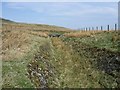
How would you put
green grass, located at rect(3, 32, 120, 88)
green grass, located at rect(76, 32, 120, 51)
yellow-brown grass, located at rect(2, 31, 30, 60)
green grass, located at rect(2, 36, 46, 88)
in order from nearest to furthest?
green grass, located at rect(2, 36, 46, 88) → green grass, located at rect(3, 32, 120, 88) → yellow-brown grass, located at rect(2, 31, 30, 60) → green grass, located at rect(76, 32, 120, 51)

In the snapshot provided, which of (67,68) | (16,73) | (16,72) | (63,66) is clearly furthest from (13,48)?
(16,73)

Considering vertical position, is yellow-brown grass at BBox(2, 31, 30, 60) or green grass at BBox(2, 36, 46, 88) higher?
yellow-brown grass at BBox(2, 31, 30, 60)

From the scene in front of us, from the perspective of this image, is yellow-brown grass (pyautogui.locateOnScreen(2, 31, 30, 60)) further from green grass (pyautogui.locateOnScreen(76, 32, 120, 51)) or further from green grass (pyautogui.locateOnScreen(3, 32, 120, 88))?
green grass (pyautogui.locateOnScreen(76, 32, 120, 51))

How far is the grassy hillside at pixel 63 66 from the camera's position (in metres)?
25.6

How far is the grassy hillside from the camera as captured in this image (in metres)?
25.6

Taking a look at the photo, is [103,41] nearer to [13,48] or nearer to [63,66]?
[63,66]

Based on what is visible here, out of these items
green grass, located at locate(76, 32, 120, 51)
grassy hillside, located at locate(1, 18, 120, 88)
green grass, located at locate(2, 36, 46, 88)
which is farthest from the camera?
green grass, located at locate(76, 32, 120, 51)

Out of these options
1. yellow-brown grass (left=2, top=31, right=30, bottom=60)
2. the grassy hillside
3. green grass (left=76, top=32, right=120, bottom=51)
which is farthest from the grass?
green grass (left=76, top=32, right=120, bottom=51)

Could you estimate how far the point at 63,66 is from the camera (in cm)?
3588

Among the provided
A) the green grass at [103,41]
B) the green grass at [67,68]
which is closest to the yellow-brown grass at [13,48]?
the green grass at [67,68]

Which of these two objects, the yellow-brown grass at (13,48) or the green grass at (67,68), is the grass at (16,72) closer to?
the green grass at (67,68)

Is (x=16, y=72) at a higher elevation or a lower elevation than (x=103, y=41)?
lower

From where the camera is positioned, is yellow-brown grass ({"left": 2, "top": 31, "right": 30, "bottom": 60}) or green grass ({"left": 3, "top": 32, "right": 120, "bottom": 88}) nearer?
green grass ({"left": 3, "top": 32, "right": 120, "bottom": 88})

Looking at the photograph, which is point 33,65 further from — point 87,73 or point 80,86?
point 87,73
